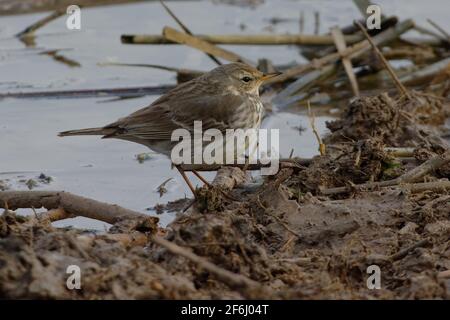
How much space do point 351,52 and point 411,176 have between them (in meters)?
3.87

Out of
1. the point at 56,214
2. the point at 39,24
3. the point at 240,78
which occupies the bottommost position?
the point at 56,214

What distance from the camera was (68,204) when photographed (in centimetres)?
569

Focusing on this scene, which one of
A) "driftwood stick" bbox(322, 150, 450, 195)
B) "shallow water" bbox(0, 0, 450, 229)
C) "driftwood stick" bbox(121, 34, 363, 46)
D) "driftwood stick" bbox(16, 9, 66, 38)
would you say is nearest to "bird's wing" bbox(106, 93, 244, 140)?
"shallow water" bbox(0, 0, 450, 229)

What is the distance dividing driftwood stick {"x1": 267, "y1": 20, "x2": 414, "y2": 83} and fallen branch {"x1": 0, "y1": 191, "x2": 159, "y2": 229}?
14.0 feet

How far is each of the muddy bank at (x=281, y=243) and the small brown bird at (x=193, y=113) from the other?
0.57 m

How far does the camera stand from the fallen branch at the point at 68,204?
18.5 feet

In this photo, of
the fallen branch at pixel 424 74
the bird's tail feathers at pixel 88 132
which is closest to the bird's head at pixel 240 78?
the bird's tail feathers at pixel 88 132

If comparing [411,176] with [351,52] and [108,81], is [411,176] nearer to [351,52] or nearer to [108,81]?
[351,52]

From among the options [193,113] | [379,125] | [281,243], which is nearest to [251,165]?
[193,113]

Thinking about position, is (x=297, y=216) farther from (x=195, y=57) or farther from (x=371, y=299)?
(x=195, y=57)

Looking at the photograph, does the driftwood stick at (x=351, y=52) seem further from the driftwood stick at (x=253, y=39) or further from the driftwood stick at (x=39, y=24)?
the driftwood stick at (x=39, y=24)

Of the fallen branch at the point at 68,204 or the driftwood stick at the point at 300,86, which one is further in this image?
the driftwood stick at the point at 300,86

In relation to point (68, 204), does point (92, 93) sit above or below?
above

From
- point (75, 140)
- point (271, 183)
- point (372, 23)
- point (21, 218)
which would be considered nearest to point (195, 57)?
point (372, 23)
